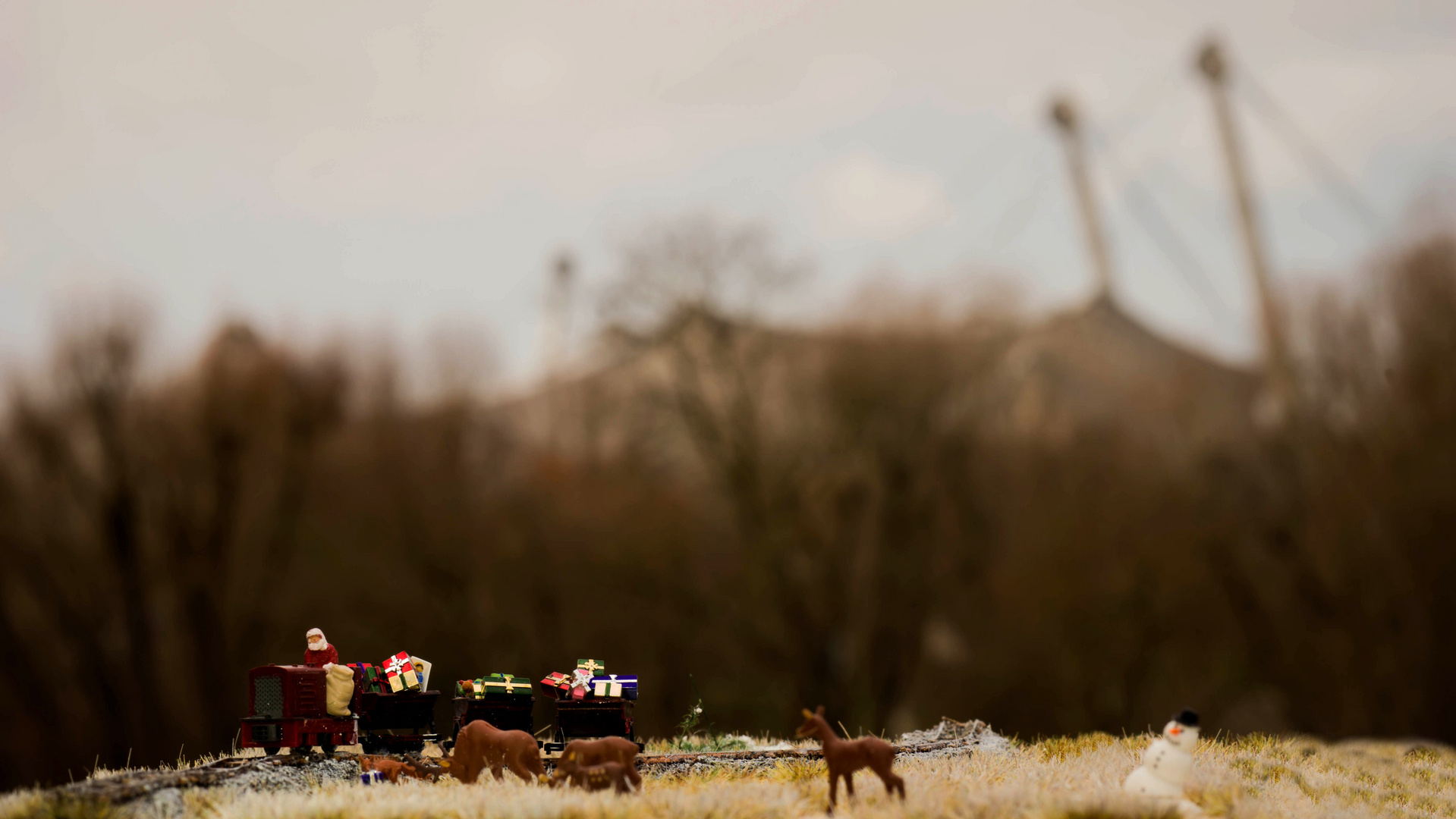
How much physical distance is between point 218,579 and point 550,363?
881cm

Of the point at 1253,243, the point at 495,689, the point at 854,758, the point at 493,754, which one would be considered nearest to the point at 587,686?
the point at 495,689

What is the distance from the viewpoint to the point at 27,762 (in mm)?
20562

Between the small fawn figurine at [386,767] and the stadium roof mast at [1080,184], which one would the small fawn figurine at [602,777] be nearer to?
the small fawn figurine at [386,767]

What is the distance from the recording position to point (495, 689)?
1138 centimetres

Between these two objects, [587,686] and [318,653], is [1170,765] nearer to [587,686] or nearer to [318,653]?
[587,686]

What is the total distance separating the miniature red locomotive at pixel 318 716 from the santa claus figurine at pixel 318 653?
15.9 inches

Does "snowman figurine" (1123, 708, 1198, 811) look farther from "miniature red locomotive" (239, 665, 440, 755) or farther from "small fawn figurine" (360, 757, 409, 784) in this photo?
"miniature red locomotive" (239, 665, 440, 755)

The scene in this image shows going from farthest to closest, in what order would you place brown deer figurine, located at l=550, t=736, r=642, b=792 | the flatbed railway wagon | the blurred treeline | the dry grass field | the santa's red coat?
the blurred treeline → the flatbed railway wagon → the santa's red coat → brown deer figurine, located at l=550, t=736, r=642, b=792 → the dry grass field

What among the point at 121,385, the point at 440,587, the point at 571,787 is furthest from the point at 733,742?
the point at 121,385

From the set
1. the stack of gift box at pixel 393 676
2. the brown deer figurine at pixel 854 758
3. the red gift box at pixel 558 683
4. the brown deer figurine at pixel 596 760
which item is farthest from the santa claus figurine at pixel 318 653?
the brown deer figurine at pixel 854 758

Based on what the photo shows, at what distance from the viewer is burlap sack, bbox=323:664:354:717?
1062 centimetres

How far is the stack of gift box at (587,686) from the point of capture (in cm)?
1127

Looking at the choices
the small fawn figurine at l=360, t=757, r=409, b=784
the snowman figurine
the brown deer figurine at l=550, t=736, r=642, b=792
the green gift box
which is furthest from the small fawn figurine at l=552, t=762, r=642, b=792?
the snowman figurine

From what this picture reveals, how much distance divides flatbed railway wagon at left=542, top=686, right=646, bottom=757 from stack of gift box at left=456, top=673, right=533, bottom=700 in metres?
0.33
